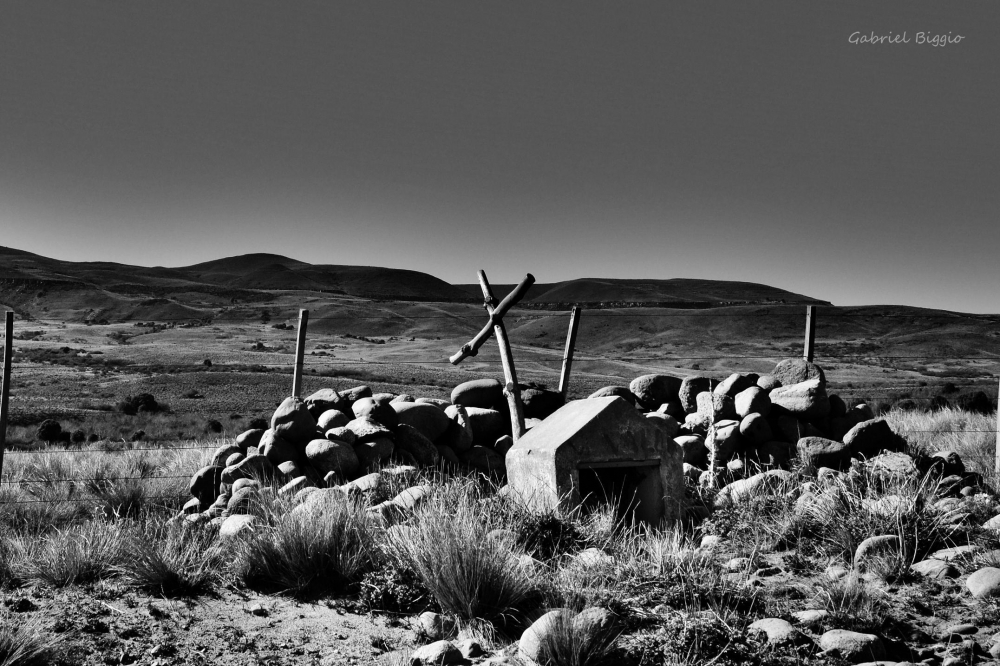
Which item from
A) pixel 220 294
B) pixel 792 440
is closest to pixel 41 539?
pixel 792 440

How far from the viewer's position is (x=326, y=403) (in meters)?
11.5

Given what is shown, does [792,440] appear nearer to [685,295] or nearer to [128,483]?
[128,483]

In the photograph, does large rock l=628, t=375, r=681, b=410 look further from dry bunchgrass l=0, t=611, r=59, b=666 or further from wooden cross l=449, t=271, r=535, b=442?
dry bunchgrass l=0, t=611, r=59, b=666

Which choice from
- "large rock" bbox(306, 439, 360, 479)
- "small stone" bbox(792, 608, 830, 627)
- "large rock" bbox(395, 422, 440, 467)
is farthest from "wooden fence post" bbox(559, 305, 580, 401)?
"small stone" bbox(792, 608, 830, 627)

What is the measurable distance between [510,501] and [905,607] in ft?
11.0

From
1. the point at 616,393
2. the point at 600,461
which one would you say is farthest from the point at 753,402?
the point at 600,461

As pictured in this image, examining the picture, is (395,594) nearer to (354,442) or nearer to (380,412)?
(354,442)

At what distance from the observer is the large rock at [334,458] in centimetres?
972

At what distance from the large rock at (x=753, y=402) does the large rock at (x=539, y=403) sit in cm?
254

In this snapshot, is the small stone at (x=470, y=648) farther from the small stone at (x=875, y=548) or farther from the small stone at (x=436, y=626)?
the small stone at (x=875, y=548)

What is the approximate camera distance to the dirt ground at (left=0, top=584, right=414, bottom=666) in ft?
16.9

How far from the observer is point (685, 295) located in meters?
101

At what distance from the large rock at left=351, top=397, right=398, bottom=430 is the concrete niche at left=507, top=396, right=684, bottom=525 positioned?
2.63 meters

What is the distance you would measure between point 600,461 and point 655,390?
A: 15.3 ft
